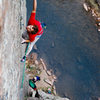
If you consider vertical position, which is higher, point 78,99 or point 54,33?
point 54,33

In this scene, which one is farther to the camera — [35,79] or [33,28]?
[35,79]

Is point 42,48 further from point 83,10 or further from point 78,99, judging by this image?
point 83,10

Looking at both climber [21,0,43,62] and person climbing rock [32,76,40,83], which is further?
person climbing rock [32,76,40,83]

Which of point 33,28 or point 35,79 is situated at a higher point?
point 33,28

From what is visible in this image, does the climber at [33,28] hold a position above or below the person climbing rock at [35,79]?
above

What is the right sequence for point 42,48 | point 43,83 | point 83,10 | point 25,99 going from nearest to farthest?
point 25,99 → point 43,83 → point 42,48 → point 83,10

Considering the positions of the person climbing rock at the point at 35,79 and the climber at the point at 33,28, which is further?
the person climbing rock at the point at 35,79

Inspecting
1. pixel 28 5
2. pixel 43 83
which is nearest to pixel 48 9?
pixel 28 5

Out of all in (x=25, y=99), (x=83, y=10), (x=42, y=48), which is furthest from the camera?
(x=83, y=10)

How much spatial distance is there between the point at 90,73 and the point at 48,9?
411 cm

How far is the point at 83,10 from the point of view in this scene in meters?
8.66

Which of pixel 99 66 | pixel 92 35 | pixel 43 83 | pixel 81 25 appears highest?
pixel 81 25

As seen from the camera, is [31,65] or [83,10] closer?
[31,65]

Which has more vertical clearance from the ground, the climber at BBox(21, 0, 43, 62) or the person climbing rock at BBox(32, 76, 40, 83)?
the climber at BBox(21, 0, 43, 62)
